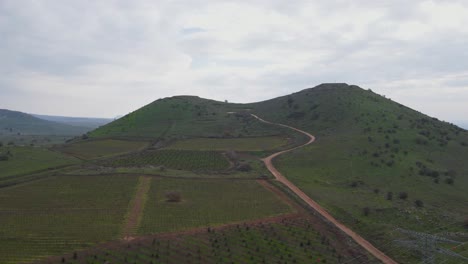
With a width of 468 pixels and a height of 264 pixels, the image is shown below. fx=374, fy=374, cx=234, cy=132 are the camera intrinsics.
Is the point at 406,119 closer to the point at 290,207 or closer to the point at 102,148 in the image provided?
the point at 290,207

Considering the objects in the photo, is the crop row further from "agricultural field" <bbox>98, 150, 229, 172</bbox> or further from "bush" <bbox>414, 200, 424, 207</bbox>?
"agricultural field" <bbox>98, 150, 229, 172</bbox>

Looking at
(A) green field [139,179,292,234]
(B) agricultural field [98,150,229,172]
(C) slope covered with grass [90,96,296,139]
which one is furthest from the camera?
(C) slope covered with grass [90,96,296,139]

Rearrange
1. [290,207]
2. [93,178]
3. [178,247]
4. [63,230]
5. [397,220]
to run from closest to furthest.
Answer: [178,247]
[63,230]
[397,220]
[290,207]
[93,178]

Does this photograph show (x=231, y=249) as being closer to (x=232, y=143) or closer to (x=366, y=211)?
(x=366, y=211)

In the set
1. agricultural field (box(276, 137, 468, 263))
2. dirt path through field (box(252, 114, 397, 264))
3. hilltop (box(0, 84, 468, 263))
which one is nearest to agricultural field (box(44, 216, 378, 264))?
hilltop (box(0, 84, 468, 263))

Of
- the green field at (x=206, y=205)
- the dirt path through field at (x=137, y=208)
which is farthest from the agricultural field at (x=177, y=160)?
the dirt path through field at (x=137, y=208)

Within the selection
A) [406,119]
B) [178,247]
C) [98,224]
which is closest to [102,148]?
[98,224]

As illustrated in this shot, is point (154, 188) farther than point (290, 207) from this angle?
Yes

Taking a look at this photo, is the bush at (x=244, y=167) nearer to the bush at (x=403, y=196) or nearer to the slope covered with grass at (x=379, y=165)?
the slope covered with grass at (x=379, y=165)
